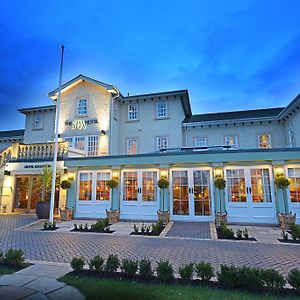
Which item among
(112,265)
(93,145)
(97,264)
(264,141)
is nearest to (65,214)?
(93,145)

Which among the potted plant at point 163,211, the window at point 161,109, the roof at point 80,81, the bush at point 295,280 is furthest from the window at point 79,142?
the bush at point 295,280

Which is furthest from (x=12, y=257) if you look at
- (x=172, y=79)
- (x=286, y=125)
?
(x=172, y=79)

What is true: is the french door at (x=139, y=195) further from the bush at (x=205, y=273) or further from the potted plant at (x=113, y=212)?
the bush at (x=205, y=273)

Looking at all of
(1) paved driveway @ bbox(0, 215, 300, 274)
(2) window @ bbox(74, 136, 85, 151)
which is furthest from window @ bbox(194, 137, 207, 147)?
(1) paved driveway @ bbox(0, 215, 300, 274)

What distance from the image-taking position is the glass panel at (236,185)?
11273 millimetres

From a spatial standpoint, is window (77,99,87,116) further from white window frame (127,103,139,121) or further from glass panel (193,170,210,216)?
glass panel (193,170,210,216)

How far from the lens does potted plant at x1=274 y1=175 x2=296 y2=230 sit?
32.4 feet

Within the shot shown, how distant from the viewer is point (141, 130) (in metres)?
18.3

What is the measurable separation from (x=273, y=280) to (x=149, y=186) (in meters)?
8.90

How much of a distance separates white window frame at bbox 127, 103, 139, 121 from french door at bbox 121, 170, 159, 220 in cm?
705

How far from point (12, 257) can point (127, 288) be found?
2970mm

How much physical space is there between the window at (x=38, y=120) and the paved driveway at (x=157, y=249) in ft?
43.4

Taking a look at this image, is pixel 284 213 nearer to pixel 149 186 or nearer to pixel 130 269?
pixel 149 186

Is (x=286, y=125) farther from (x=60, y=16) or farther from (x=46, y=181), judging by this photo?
(x=60, y=16)
